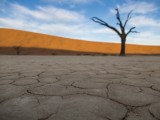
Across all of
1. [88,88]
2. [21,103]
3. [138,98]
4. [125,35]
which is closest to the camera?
[21,103]

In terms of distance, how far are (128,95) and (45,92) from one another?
807 mm

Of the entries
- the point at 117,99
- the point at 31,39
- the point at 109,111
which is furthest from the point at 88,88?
the point at 31,39

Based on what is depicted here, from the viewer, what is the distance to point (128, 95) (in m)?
1.66

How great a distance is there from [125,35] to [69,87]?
41.2 feet

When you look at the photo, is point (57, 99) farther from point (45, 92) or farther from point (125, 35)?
point (125, 35)

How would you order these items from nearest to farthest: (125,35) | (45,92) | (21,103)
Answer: (21,103) < (45,92) < (125,35)

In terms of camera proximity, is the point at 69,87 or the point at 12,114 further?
the point at 69,87

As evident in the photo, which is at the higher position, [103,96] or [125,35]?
[125,35]

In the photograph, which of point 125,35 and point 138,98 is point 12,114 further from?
point 125,35

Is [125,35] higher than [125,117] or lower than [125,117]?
higher

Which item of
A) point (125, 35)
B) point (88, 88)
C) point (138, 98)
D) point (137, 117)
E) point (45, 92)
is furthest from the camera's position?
point (125, 35)

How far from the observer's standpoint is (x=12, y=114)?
1.24 meters

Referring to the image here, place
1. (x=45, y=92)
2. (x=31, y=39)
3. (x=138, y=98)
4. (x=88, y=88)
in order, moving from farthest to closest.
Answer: (x=31, y=39), (x=88, y=88), (x=45, y=92), (x=138, y=98)

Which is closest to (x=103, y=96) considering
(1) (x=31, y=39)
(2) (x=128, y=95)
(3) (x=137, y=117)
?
(2) (x=128, y=95)
